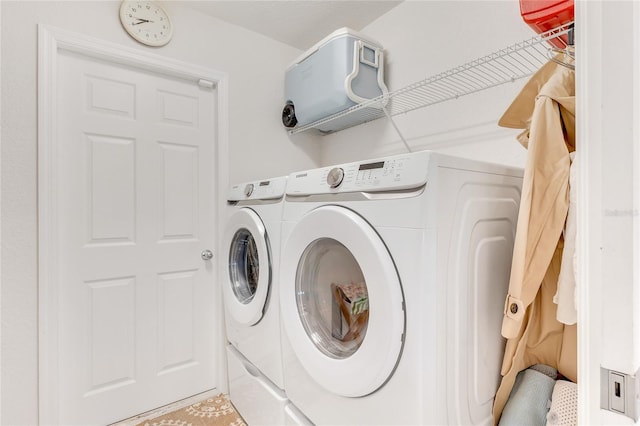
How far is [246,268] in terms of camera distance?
172 centimetres

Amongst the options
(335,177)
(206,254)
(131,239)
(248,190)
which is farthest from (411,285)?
(131,239)

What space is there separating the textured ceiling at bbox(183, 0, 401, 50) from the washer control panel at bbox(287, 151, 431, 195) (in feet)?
4.15

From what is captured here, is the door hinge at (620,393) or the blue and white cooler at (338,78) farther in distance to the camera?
the blue and white cooler at (338,78)

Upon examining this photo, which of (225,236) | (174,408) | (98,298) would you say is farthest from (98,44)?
(174,408)

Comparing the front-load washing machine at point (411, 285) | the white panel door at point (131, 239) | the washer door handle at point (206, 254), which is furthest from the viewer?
the washer door handle at point (206, 254)

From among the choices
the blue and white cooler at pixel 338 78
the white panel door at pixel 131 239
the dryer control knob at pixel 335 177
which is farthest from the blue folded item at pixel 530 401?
the white panel door at pixel 131 239

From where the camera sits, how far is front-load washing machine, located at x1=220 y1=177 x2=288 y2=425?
1.32m

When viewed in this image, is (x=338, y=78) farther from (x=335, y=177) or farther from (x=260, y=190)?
A: (x=335, y=177)

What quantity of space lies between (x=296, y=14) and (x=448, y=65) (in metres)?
0.99

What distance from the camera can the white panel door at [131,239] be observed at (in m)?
1.56

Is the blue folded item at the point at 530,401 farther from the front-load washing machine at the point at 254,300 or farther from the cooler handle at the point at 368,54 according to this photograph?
the cooler handle at the point at 368,54

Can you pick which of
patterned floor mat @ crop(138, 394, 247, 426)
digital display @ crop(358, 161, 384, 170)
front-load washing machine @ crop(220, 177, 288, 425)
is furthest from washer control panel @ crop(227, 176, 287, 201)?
patterned floor mat @ crop(138, 394, 247, 426)

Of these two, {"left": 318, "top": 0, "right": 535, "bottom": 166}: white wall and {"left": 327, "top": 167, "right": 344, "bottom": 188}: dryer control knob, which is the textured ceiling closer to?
{"left": 318, "top": 0, "right": 535, "bottom": 166}: white wall

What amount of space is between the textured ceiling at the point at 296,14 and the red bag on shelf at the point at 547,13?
108 centimetres
